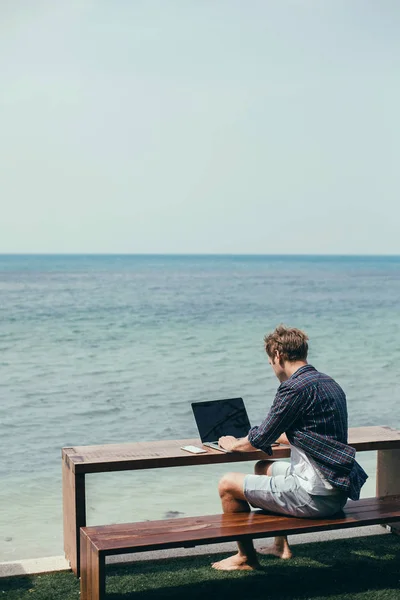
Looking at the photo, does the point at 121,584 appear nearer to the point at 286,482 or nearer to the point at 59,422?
the point at 286,482

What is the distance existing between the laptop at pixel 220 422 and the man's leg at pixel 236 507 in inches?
14.8

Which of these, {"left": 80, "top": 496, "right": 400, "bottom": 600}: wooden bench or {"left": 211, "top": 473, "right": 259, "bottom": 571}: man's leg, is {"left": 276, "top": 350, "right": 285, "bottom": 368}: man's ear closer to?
{"left": 211, "top": 473, "right": 259, "bottom": 571}: man's leg

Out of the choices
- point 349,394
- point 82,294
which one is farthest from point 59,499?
point 82,294

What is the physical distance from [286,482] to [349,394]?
992 centimetres

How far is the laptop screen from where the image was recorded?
5031 millimetres

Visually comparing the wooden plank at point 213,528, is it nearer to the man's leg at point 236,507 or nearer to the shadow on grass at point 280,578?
the man's leg at point 236,507

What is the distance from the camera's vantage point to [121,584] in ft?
15.6

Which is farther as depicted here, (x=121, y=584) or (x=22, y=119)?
(x=22, y=119)

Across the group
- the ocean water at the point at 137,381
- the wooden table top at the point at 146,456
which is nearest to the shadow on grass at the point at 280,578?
the wooden table top at the point at 146,456

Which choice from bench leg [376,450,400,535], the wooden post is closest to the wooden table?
the wooden post

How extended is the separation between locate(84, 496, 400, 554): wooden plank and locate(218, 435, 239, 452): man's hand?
0.36 meters

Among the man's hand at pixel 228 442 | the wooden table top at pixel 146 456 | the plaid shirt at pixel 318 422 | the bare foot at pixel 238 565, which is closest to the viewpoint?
the plaid shirt at pixel 318 422

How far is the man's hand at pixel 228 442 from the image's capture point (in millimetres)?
4789

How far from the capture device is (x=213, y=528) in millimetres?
4359
